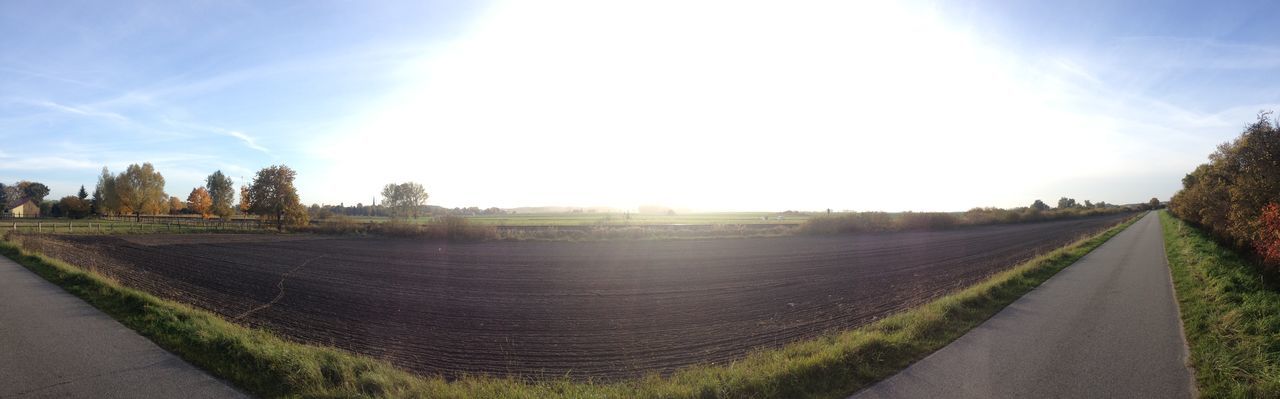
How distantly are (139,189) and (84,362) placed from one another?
91.5 metres

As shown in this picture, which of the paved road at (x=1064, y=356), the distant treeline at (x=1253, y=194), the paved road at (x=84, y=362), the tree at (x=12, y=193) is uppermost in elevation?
the tree at (x=12, y=193)

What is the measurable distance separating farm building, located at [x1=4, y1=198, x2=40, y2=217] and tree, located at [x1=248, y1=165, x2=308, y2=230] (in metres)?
67.1

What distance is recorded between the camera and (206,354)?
5.85m

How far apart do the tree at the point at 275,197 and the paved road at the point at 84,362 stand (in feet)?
142

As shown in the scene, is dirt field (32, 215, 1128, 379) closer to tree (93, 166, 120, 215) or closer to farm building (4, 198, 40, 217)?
tree (93, 166, 120, 215)

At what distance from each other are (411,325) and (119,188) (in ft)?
298

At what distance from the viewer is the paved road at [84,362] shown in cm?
471

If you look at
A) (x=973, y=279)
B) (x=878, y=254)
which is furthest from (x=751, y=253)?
(x=973, y=279)

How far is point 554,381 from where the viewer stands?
549 centimetres

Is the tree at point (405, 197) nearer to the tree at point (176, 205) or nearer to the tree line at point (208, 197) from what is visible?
the tree line at point (208, 197)

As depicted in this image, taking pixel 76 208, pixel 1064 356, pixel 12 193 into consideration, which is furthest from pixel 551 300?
pixel 12 193

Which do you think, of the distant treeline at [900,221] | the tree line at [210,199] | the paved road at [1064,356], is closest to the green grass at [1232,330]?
the paved road at [1064,356]

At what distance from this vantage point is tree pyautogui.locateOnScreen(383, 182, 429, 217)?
Answer: 88250mm

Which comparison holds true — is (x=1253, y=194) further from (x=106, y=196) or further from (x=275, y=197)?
(x=106, y=196)
